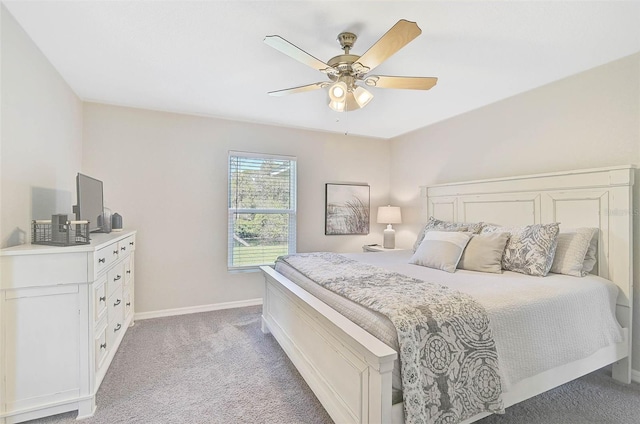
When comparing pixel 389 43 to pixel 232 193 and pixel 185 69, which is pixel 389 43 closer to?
pixel 185 69

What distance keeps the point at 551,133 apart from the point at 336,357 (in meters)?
2.73

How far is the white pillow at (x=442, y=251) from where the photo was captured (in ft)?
8.05

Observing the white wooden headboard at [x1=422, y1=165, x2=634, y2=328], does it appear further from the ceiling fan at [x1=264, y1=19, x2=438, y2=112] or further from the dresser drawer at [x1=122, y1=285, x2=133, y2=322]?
the dresser drawer at [x1=122, y1=285, x2=133, y2=322]

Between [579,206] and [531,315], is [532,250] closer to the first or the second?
[579,206]

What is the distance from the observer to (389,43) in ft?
5.39

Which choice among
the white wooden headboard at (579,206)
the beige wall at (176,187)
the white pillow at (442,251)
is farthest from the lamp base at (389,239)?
the white pillow at (442,251)

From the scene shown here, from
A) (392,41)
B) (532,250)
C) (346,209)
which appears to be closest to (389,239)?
(346,209)

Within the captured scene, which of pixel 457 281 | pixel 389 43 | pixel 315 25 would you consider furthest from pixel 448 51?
pixel 457 281

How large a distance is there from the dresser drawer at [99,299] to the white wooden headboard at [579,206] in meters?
3.43

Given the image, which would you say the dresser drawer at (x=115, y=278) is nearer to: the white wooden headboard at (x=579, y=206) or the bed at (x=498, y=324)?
the bed at (x=498, y=324)

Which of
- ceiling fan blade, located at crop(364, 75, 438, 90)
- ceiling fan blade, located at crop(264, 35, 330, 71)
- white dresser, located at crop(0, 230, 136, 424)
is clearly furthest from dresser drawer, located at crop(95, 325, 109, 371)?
ceiling fan blade, located at crop(364, 75, 438, 90)

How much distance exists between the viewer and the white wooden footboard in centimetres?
124

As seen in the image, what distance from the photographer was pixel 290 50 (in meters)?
1.73

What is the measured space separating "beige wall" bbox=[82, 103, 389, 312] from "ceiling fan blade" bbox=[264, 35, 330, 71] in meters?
2.16
